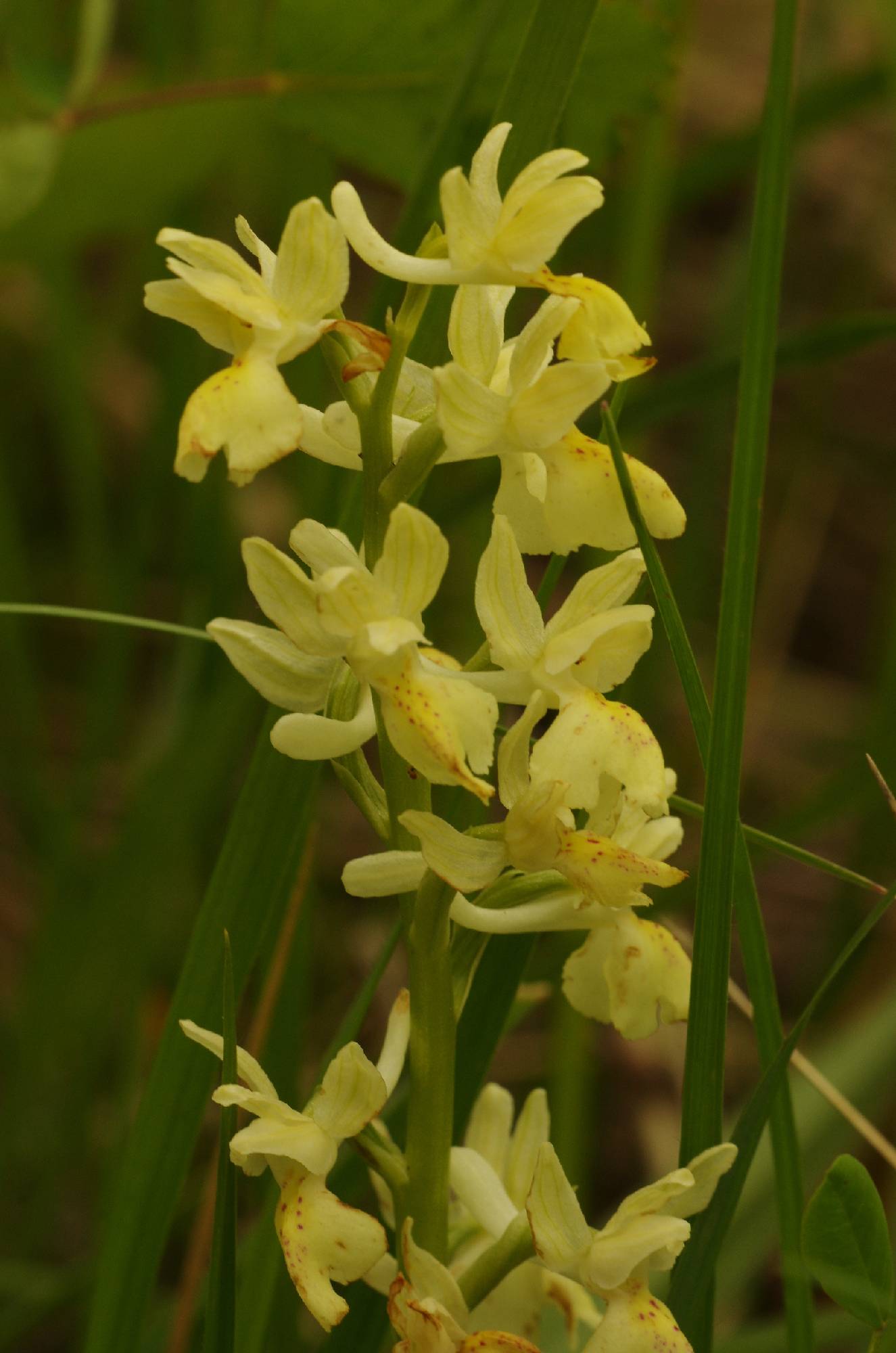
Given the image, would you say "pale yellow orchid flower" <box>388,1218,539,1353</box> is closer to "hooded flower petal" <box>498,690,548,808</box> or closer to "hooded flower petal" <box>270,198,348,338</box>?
"hooded flower petal" <box>498,690,548,808</box>

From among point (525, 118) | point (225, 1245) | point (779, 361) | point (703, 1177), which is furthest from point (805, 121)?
point (225, 1245)

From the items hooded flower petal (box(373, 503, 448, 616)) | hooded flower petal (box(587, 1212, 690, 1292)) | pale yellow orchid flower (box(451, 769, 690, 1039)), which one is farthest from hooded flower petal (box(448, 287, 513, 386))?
hooded flower petal (box(587, 1212, 690, 1292))

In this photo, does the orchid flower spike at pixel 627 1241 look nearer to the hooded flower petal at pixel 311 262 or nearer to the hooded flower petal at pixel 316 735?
the hooded flower petal at pixel 316 735

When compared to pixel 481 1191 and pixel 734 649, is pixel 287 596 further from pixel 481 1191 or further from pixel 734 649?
pixel 481 1191

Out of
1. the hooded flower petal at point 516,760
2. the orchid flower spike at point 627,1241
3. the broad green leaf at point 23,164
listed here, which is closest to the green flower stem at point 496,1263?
the orchid flower spike at point 627,1241

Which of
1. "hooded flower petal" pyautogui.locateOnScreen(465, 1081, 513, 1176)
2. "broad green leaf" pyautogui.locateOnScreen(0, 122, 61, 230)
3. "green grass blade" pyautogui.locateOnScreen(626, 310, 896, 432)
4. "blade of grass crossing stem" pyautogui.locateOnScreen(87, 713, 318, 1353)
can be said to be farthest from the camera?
"broad green leaf" pyautogui.locateOnScreen(0, 122, 61, 230)

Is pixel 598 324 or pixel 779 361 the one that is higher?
pixel 779 361
